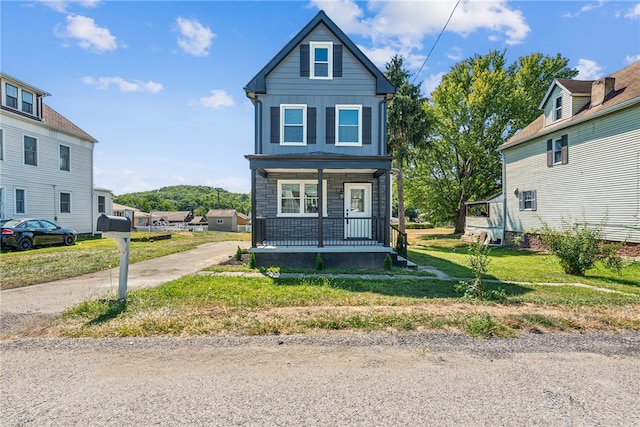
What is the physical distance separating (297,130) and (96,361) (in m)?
10.6

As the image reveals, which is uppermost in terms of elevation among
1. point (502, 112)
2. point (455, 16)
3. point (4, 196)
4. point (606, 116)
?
point (502, 112)

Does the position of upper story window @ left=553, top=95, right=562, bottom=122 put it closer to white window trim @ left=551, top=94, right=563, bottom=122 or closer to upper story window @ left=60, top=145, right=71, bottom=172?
white window trim @ left=551, top=94, right=563, bottom=122

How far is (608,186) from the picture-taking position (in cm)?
1420

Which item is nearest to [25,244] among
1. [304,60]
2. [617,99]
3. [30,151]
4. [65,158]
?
[30,151]

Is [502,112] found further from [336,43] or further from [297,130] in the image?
[297,130]

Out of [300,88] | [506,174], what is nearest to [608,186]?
[506,174]

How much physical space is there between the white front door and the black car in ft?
A: 47.4

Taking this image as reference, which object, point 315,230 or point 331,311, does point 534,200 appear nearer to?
point 315,230

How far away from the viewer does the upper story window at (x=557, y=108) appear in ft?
57.0

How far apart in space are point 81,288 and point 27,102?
58.3ft

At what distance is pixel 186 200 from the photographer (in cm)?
12706

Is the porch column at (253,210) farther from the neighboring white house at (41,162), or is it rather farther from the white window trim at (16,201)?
the white window trim at (16,201)

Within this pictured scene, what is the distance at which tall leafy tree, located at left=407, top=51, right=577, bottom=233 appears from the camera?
92.9ft

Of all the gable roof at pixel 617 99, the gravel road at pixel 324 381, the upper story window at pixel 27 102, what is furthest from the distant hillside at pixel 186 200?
the gravel road at pixel 324 381
